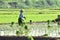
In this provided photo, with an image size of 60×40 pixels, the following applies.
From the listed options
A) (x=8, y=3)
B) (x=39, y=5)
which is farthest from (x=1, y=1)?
(x=39, y=5)

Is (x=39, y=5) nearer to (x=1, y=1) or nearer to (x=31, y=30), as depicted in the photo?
(x=1, y=1)

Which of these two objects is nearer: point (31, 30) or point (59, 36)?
point (59, 36)

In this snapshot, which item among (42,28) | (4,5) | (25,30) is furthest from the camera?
(4,5)

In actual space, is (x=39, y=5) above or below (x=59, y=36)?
below

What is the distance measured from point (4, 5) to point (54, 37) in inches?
6936

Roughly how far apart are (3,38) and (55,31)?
3483 millimetres

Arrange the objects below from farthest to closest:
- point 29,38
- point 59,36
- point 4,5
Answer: point 4,5
point 59,36
point 29,38

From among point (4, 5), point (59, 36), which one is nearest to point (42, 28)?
point (59, 36)

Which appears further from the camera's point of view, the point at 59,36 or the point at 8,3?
the point at 8,3

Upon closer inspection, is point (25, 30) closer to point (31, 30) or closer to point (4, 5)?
point (31, 30)

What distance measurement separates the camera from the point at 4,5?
620 feet

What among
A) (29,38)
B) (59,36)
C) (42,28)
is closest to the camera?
(29,38)

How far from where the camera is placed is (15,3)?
19850 cm

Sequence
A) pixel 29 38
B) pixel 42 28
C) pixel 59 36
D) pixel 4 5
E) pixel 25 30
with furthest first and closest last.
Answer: pixel 4 5 → pixel 42 28 → pixel 25 30 → pixel 59 36 → pixel 29 38
